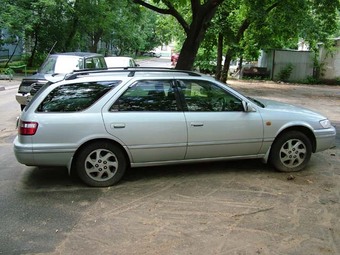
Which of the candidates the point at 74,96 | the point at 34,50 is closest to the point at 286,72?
the point at 34,50

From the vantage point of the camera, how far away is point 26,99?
9.79 metres

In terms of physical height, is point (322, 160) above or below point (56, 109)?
below

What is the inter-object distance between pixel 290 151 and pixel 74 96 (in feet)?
10.5

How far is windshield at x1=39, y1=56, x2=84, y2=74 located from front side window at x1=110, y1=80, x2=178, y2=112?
6.00m

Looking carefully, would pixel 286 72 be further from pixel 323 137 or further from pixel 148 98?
pixel 148 98

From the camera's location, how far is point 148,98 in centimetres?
530

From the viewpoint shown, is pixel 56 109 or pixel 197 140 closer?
pixel 56 109

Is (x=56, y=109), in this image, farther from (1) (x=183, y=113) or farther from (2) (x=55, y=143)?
(1) (x=183, y=113)

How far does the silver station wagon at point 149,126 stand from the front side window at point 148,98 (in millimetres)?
14

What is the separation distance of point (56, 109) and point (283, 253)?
3.18m

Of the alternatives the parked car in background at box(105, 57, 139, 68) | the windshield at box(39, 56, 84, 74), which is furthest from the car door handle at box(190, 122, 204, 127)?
the parked car in background at box(105, 57, 139, 68)

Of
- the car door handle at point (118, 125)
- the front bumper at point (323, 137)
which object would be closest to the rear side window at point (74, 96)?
the car door handle at point (118, 125)

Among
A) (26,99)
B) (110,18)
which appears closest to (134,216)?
(26,99)

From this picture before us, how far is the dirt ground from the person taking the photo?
3.71m
